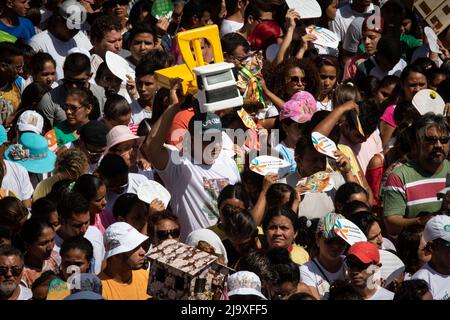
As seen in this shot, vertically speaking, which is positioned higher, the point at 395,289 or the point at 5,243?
the point at 5,243

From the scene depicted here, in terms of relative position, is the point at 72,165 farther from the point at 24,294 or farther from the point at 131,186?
the point at 24,294

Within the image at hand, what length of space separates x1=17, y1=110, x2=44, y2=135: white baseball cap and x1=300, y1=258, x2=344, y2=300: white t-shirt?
8.92ft

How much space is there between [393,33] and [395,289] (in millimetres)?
4532

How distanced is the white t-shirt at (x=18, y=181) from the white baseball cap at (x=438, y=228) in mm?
3059

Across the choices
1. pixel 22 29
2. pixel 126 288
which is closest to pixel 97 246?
pixel 126 288

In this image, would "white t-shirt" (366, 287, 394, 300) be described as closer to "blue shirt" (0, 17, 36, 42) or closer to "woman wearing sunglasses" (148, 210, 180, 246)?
"woman wearing sunglasses" (148, 210, 180, 246)

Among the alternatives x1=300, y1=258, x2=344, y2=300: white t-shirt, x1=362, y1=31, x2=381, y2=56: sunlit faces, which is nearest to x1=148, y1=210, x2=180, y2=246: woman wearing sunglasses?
x1=300, y1=258, x2=344, y2=300: white t-shirt

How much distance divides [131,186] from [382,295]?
7.57 feet

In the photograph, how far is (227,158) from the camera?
414 inches

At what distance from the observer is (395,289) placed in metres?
9.69

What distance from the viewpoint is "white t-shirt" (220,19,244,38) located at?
13539mm

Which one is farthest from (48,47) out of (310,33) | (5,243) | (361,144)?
(5,243)

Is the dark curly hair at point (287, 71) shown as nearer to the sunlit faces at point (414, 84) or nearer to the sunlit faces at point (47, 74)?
the sunlit faces at point (414, 84)

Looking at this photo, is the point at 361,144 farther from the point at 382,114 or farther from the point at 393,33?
the point at 393,33
